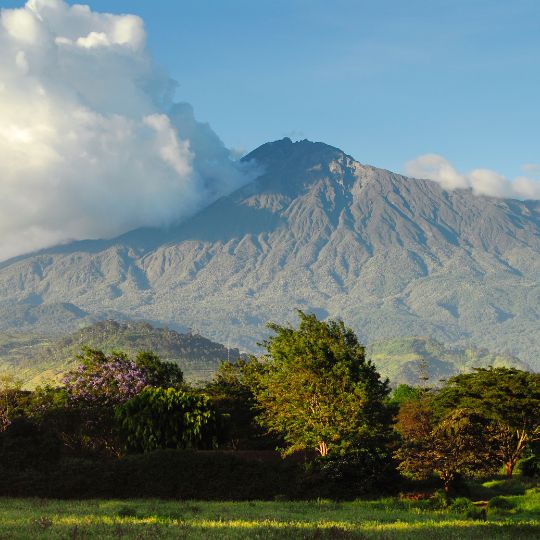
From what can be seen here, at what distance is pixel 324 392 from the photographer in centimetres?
5300

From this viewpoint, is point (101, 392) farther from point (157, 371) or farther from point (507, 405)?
point (507, 405)

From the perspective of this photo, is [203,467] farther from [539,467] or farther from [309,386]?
[539,467]

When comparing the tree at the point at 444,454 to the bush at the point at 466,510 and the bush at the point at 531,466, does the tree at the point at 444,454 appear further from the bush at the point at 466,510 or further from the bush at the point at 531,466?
the bush at the point at 531,466

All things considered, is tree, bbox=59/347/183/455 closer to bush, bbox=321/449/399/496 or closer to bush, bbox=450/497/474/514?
bush, bbox=321/449/399/496

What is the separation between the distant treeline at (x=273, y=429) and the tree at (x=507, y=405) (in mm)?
120

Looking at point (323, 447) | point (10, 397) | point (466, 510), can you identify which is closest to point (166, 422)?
point (323, 447)

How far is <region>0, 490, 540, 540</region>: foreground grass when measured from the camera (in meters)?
20.2

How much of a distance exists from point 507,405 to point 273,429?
18530 millimetres

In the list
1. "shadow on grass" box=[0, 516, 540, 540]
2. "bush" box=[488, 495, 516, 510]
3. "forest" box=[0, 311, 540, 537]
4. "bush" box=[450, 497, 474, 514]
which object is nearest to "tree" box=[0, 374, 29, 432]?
"forest" box=[0, 311, 540, 537]

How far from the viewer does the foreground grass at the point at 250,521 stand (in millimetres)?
20203

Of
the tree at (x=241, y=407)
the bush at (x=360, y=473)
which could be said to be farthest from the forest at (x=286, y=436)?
the tree at (x=241, y=407)

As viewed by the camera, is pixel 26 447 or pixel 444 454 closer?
pixel 444 454

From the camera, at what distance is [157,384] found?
254ft

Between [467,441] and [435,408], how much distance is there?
15.9 meters
